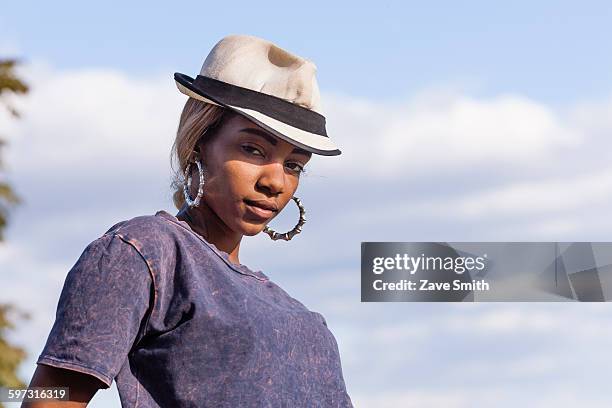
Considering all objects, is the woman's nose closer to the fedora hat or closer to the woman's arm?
the fedora hat

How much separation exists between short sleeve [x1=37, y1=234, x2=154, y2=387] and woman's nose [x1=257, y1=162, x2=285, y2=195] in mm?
566

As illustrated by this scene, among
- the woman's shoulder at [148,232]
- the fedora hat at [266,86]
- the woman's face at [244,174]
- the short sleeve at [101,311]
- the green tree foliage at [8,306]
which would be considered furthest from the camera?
the green tree foliage at [8,306]

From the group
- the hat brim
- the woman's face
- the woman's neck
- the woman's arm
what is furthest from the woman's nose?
the woman's arm

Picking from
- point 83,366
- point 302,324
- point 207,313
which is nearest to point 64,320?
point 83,366

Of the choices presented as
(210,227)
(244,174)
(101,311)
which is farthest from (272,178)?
(101,311)

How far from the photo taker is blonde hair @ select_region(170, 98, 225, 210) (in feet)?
13.4

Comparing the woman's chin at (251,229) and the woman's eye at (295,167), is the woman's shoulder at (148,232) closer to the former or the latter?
the woman's chin at (251,229)

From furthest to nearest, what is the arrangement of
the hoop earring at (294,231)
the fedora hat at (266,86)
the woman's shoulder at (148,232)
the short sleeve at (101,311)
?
the hoop earring at (294,231), the fedora hat at (266,86), the woman's shoulder at (148,232), the short sleeve at (101,311)

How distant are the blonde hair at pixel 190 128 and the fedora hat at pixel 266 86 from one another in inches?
1.3

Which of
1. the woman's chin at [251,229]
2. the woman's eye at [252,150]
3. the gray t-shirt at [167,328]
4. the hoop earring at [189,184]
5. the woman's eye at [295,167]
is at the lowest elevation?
the gray t-shirt at [167,328]

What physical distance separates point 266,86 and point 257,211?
0.49 meters

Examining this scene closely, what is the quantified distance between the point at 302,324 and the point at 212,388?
0.47 metres

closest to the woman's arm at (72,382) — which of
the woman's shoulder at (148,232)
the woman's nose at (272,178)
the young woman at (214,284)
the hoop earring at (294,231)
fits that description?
the young woman at (214,284)

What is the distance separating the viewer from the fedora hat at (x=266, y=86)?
13.5 ft
